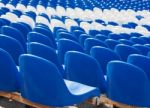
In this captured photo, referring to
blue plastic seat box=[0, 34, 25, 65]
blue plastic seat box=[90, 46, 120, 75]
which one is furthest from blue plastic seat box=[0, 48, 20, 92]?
blue plastic seat box=[90, 46, 120, 75]

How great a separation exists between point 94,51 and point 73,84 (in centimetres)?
71

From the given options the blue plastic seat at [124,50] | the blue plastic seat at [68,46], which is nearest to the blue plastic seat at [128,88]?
the blue plastic seat at [68,46]

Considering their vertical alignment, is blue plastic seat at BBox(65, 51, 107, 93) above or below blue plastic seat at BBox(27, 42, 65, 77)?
below

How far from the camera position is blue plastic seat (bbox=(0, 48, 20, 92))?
8.69 ft

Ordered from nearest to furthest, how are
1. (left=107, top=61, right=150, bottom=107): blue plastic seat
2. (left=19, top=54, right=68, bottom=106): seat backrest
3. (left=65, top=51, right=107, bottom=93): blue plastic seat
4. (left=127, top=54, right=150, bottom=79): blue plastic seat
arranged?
(left=19, top=54, right=68, bottom=106): seat backrest
(left=107, top=61, right=150, bottom=107): blue plastic seat
(left=65, top=51, right=107, bottom=93): blue plastic seat
(left=127, top=54, right=150, bottom=79): blue plastic seat

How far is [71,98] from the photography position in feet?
8.41

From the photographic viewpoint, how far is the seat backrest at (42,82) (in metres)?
2.44

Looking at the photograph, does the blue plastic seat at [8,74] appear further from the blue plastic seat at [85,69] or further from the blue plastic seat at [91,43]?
the blue plastic seat at [91,43]

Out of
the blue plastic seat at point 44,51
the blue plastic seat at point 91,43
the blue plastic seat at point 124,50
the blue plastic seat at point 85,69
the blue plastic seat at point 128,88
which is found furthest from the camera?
the blue plastic seat at point 91,43

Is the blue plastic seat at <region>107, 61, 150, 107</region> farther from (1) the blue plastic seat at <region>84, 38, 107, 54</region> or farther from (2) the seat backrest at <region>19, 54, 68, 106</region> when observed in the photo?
(1) the blue plastic seat at <region>84, 38, 107, 54</region>

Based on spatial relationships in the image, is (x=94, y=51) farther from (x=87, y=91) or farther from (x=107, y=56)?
(x=87, y=91)

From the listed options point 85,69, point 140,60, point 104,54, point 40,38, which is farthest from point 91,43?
point 85,69

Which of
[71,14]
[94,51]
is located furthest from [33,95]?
[71,14]

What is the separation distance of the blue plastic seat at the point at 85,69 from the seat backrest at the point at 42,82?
0.51 metres
